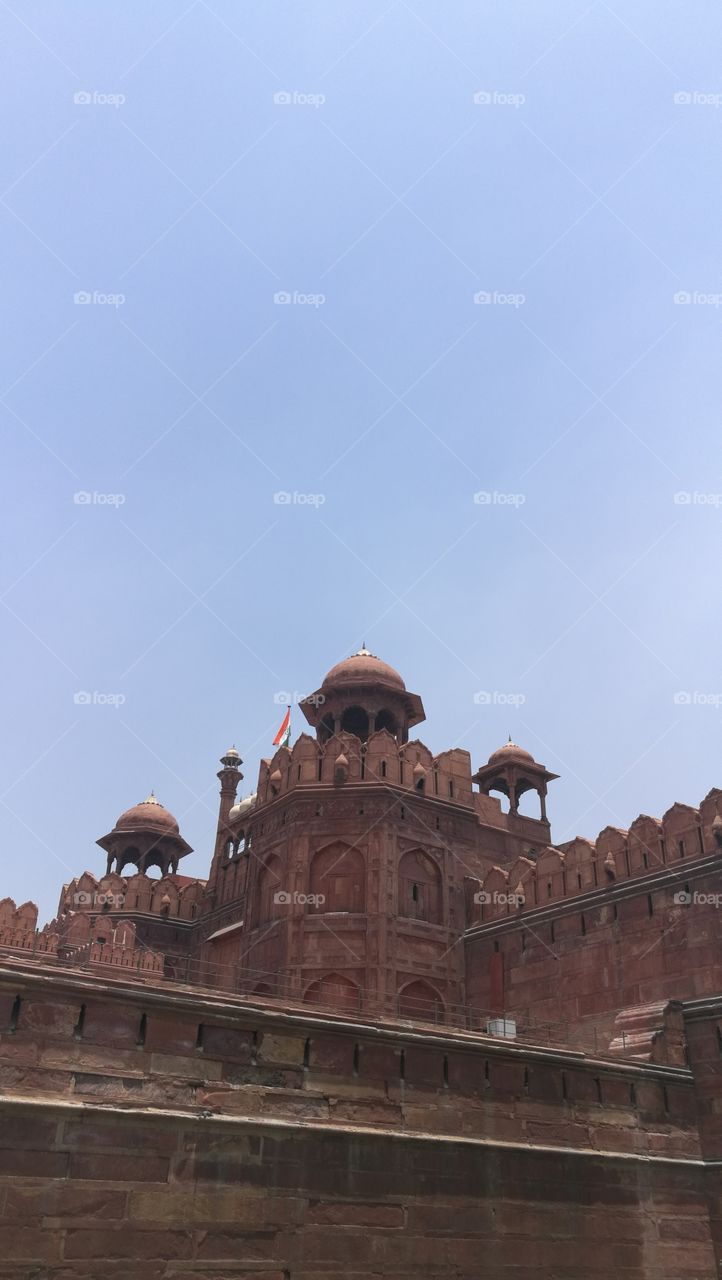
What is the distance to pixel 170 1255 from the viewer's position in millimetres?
10492

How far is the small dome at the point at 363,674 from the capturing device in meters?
26.7

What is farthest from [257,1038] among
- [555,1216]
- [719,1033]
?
[719,1033]

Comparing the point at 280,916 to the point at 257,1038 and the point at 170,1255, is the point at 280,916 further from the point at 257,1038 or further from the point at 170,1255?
the point at 170,1255

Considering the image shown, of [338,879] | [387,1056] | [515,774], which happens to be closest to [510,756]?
[515,774]

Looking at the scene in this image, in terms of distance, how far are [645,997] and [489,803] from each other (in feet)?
27.5

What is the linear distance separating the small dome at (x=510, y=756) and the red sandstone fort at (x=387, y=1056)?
1.96m

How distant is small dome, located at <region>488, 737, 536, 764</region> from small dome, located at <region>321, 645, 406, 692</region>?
3846 millimetres

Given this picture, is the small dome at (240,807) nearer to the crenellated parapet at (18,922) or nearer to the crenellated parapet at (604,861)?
the crenellated parapet at (18,922)

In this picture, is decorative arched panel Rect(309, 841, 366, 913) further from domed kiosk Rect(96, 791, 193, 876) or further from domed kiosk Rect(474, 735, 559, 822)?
domed kiosk Rect(96, 791, 193, 876)

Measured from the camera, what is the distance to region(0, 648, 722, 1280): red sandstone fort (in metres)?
10.6

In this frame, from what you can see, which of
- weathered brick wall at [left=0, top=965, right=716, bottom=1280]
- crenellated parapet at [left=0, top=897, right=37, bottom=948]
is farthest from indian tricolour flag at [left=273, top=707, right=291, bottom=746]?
weathered brick wall at [left=0, top=965, right=716, bottom=1280]

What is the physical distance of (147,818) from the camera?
3391cm

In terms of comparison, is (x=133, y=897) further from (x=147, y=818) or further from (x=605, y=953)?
(x=605, y=953)

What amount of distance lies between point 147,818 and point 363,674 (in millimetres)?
11453
